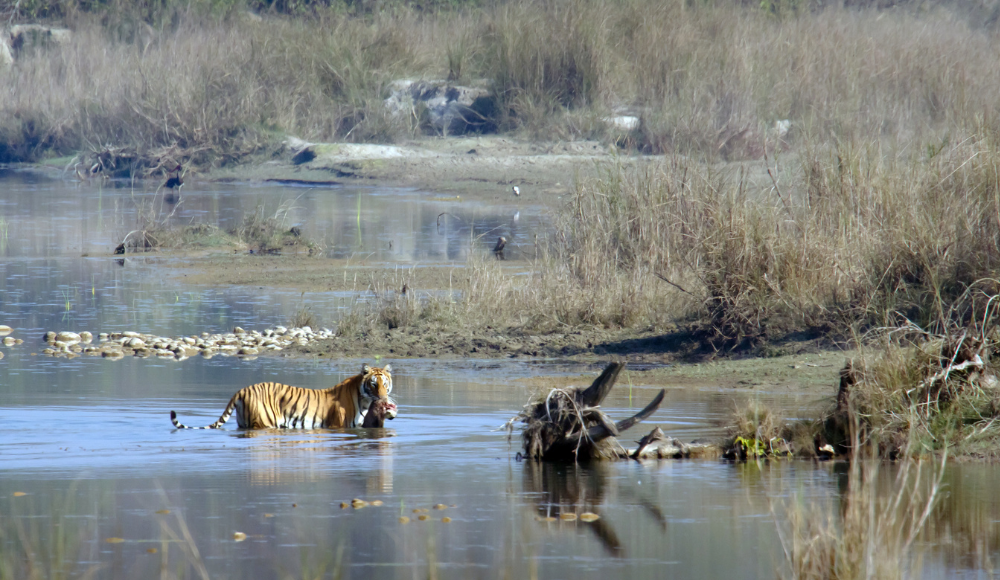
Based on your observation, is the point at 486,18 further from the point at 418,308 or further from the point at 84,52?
the point at 418,308

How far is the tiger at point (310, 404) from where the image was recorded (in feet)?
36.0

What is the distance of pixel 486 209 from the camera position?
31609mm

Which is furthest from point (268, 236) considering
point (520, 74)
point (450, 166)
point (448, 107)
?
point (520, 74)

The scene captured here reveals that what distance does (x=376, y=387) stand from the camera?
35.8 ft

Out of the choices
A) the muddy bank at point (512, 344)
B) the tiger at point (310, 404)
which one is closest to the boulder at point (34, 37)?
the muddy bank at point (512, 344)

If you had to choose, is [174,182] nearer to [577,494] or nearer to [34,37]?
[34,37]

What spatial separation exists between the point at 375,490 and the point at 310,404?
2.66m

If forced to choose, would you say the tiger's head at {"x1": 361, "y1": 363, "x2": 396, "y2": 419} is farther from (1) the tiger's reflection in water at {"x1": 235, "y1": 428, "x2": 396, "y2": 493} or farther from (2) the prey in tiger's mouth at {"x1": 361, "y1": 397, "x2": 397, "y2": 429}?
(1) the tiger's reflection in water at {"x1": 235, "y1": 428, "x2": 396, "y2": 493}

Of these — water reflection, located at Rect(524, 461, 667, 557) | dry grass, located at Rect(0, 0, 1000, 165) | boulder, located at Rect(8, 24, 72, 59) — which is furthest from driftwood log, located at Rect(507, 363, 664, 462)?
boulder, located at Rect(8, 24, 72, 59)

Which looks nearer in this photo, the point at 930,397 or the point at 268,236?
the point at 930,397

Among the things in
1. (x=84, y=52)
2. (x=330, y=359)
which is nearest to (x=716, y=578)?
(x=330, y=359)

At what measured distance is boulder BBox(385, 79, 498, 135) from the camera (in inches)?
1506

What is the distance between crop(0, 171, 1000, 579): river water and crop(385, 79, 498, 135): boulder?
23.5 metres

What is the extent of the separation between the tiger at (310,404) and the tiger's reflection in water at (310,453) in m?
0.12
